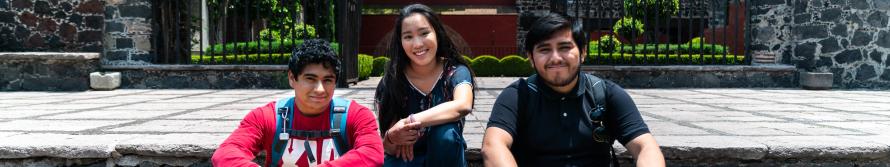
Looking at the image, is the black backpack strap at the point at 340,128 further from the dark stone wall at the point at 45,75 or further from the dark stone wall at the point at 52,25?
the dark stone wall at the point at 52,25

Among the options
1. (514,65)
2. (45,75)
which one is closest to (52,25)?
(45,75)

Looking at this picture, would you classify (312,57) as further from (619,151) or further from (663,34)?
(663,34)

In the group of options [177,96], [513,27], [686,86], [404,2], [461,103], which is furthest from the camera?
[404,2]

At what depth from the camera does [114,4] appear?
780cm

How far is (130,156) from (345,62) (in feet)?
18.3

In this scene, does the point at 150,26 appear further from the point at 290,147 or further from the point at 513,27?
the point at 513,27

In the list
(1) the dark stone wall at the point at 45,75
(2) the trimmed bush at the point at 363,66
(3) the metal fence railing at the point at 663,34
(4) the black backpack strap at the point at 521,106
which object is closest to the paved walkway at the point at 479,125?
(4) the black backpack strap at the point at 521,106

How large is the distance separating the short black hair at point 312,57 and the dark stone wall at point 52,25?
6.71 m

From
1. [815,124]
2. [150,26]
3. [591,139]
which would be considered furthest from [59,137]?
[150,26]

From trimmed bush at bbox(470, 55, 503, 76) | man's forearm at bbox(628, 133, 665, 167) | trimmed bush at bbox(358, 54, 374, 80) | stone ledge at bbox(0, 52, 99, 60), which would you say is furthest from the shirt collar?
trimmed bush at bbox(470, 55, 503, 76)

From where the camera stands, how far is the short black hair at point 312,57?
214 cm

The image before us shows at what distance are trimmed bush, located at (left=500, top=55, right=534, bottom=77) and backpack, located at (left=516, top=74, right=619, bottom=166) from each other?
1437cm

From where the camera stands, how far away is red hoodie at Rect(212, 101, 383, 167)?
212cm

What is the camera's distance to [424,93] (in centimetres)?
248
